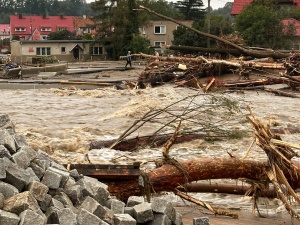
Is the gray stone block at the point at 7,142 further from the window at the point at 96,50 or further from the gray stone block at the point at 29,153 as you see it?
the window at the point at 96,50

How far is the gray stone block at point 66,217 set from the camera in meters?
5.10

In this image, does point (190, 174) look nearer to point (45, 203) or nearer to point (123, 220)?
point (123, 220)

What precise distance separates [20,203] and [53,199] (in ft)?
1.58

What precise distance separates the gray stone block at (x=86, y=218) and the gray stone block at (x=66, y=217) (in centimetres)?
4

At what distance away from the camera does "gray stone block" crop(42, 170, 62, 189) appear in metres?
5.61

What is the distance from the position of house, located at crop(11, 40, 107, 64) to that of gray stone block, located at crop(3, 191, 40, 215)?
58.7 m

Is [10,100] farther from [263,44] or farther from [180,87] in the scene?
[263,44]

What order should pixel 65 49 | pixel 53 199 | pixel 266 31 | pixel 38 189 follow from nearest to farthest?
pixel 38 189
pixel 53 199
pixel 266 31
pixel 65 49

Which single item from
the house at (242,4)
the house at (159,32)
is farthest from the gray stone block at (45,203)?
the house at (159,32)

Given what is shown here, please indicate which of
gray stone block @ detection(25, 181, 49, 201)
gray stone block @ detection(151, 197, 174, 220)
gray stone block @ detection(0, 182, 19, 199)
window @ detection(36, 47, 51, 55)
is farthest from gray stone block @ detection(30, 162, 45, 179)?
window @ detection(36, 47, 51, 55)

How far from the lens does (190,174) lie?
7.11 m

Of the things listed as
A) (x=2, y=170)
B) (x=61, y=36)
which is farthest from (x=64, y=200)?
(x=61, y=36)

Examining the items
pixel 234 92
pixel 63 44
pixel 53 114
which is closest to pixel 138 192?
pixel 53 114

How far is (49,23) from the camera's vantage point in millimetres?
97250
